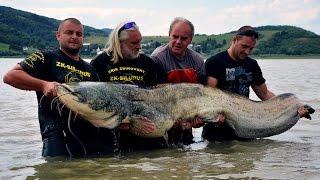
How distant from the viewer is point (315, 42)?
5012 inches

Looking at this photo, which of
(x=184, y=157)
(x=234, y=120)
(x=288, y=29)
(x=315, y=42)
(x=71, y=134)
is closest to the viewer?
(x=71, y=134)

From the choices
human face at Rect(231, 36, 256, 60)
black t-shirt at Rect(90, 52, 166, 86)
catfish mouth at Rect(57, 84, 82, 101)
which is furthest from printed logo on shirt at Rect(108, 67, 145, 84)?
human face at Rect(231, 36, 256, 60)

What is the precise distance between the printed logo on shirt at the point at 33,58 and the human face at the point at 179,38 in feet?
7.34

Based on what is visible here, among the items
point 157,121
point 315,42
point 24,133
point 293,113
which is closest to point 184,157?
point 157,121

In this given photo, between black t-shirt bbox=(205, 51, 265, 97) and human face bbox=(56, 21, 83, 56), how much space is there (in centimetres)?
257

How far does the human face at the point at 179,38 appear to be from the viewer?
25.0ft

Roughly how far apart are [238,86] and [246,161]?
2.04m

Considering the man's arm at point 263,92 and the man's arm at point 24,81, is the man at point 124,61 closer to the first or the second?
the man's arm at point 24,81

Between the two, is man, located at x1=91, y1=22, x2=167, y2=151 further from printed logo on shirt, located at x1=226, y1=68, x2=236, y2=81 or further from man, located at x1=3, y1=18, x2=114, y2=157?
printed logo on shirt, located at x1=226, y1=68, x2=236, y2=81

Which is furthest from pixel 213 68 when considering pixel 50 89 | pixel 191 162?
pixel 50 89

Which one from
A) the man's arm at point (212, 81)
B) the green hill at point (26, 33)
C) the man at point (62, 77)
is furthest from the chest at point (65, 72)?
the green hill at point (26, 33)

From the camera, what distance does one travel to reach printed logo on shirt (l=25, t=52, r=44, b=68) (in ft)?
20.6

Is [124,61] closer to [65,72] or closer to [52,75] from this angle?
[65,72]

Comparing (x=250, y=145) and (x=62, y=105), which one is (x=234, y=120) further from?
(x=62, y=105)
